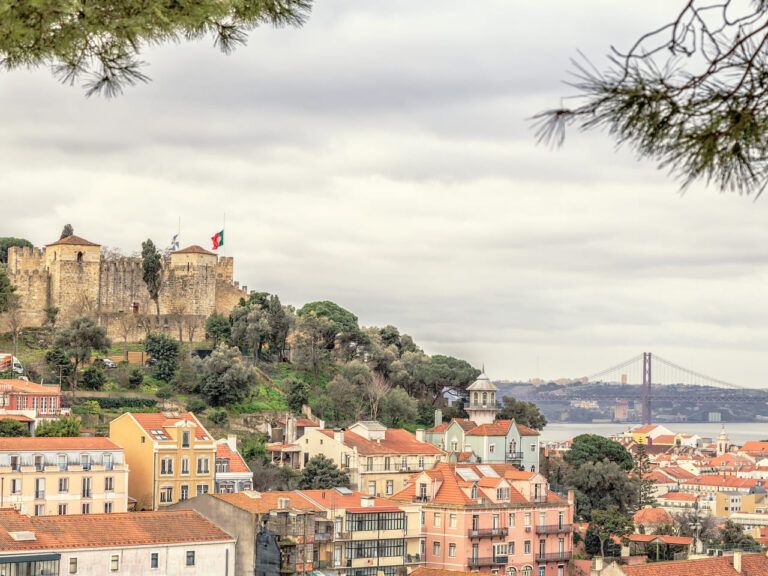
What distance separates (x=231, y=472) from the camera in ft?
184

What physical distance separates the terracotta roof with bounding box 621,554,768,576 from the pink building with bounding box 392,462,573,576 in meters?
11.2

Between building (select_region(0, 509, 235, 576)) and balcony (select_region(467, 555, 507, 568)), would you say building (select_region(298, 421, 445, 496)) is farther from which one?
building (select_region(0, 509, 235, 576))

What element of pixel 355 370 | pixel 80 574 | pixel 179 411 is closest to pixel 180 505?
pixel 80 574

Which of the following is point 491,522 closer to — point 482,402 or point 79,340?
point 482,402

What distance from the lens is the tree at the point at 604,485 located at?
227 feet

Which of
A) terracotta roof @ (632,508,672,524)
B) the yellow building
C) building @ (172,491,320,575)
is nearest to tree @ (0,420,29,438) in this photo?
the yellow building

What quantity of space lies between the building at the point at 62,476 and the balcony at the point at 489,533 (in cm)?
1317

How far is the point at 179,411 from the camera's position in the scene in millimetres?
66562

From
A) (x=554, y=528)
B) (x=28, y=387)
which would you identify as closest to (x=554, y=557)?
(x=554, y=528)

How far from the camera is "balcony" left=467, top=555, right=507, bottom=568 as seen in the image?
176 feet

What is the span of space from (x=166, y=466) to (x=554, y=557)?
52.5 feet

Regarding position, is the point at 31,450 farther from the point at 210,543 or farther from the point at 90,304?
the point at 90,304

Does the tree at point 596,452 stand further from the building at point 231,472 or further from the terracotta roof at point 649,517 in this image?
the building at point 231,472

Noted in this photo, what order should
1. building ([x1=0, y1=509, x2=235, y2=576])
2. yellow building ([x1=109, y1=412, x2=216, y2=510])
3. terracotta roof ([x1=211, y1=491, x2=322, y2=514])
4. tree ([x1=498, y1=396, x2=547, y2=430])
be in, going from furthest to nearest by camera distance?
tree ([x1=498, y1=396, x2=547, y2=430]), yellow building ([x1=109, y1=412, x2=216, y2=510]), terracotta roof ([x1=211, y1=491, x2=322, y2=514]), building ([x1=0, y1=509, x2=235, y2=576])
